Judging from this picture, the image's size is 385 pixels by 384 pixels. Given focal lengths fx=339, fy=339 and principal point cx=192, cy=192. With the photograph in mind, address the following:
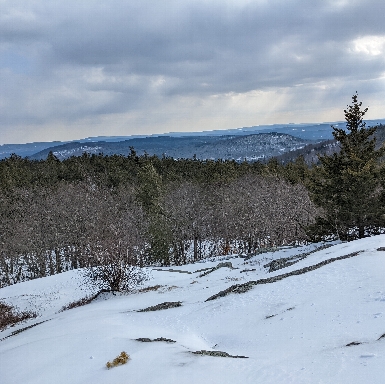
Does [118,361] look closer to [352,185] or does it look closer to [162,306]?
[162,306]

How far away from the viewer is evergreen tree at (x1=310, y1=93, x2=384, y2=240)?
67.6 feet

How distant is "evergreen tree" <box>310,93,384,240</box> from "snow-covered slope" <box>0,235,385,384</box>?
18.4 feet

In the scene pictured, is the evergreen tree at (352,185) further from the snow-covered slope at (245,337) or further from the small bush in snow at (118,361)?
the small bush in snow at (118,361)

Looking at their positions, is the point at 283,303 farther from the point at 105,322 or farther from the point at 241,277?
the point at 241,277

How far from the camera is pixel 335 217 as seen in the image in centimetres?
2166

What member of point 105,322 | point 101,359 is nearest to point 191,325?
point 105,322

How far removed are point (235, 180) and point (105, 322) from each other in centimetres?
4497

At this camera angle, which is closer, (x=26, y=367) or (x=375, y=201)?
(x=26, y=367)

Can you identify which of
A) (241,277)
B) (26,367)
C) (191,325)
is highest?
(26,367)

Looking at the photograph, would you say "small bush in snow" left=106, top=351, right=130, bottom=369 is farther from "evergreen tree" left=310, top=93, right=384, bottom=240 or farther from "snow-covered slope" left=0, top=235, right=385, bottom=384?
"evergreen tree" left=310, top=93, right=384, bottom=240

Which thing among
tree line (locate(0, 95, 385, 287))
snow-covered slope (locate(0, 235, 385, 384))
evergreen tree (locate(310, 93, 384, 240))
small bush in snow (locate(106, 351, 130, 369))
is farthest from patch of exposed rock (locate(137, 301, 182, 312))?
tree line (locate(0, 95, 385, 287))

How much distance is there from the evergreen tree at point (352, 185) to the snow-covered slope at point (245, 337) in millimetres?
5597

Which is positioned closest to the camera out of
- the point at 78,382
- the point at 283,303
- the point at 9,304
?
the point at 78,382

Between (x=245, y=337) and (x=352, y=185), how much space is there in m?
15.1
